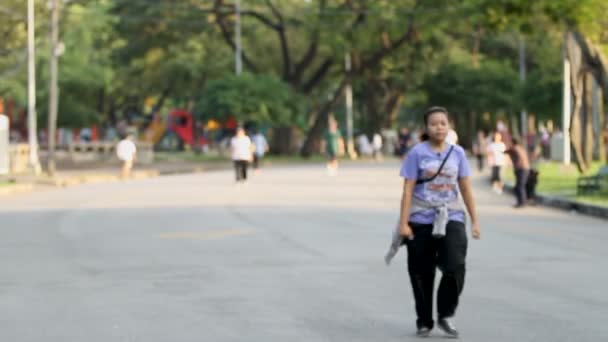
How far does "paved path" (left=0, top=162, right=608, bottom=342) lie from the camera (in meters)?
9.86

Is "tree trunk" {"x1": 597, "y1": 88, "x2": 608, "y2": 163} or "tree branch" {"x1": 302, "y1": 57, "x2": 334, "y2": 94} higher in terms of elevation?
"tree branch" {"x1": 302, "y1": 57, "x2": 334, "y2": 94}

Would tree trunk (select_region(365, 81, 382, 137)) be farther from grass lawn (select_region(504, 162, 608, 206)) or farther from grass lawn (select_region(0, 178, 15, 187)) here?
grass lawn (select_region(0, 178, 15, 187))

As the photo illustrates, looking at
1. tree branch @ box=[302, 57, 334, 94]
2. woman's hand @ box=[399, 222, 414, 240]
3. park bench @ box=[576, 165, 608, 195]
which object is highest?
tree branch @ box=[302, 57, 334, 94]

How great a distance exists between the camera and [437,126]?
9258 mm

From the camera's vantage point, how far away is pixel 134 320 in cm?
1024

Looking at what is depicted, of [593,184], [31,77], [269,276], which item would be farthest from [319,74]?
[269,276]

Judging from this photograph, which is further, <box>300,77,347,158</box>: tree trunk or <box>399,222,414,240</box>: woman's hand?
<box>300,77,347,158</box>: tree trunk

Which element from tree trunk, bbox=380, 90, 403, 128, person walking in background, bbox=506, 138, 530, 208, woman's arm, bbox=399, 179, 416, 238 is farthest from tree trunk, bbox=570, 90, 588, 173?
tree trunk, bbox=380, 90, 403, 128

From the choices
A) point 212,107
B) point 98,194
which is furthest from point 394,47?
point 98,194

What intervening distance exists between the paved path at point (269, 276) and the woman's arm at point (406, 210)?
0.73 metres

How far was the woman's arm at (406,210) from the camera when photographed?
9.21m

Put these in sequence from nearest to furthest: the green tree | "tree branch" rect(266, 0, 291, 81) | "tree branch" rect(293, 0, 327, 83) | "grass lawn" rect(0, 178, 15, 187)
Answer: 1. "grass lawn" rect(0, 178, 15, 187)
2. the green tree
3. "tree branch" rect(293, 0, 327, 83)
4. "tree branch" rect(266, 0, 291, 81)

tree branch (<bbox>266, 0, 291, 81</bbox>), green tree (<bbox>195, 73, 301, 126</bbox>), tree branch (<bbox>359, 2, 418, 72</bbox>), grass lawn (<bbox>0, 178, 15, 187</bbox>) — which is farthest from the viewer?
tree branch (<bbox>266, 0, 291, 81</bbox>)

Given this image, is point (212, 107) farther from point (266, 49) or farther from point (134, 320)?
point (134, 320)
